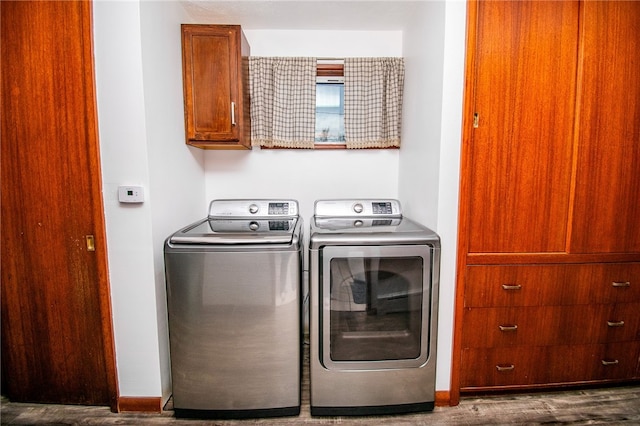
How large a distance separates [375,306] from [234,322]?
72 cm

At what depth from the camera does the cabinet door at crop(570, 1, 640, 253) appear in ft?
4.89

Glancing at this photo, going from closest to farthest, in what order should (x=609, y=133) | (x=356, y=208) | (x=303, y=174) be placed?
(x=609, y=133)
(x=356, y=208)
(x=303, y=174)

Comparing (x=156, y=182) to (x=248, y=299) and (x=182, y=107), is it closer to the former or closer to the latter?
(x=182, y=107)

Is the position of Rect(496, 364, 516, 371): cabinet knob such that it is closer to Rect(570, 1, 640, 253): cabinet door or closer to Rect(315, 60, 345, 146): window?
Rect(570, 1, 640, 253): cabinet door

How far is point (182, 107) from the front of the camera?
1830 millimetres

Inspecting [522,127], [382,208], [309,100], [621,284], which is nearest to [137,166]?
[309,100]

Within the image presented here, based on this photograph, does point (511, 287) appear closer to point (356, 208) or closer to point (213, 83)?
point (356, 208)

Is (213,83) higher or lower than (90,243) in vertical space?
higher

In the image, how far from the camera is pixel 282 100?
211 cm

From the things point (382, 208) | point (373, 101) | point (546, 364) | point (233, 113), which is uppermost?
point (373, 101)

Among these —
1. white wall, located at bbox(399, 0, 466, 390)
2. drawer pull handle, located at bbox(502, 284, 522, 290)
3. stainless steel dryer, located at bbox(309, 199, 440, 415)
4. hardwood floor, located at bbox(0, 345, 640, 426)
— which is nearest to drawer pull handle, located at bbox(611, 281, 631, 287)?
drawer pull handle, located at bbox(502, 284, 522, 290)

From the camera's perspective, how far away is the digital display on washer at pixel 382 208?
209cm

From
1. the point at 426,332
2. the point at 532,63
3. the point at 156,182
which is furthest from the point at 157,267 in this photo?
the point at 532,63

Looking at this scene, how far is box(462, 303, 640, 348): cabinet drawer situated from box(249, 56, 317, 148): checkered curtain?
1619mm
